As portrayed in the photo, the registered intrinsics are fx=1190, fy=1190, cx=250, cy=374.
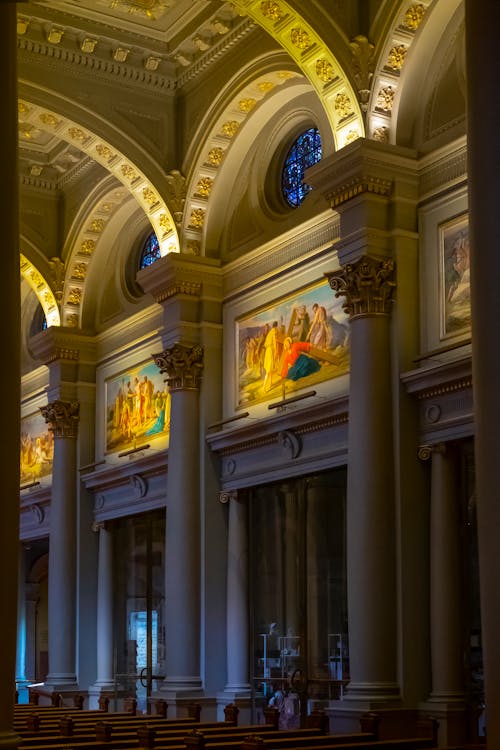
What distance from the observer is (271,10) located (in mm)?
15812

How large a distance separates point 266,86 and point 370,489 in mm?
7169

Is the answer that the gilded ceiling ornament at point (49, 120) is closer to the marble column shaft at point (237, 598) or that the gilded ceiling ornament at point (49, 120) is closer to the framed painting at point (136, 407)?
the framed painting at point (136, 407)

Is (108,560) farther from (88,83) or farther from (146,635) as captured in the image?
(88,83)

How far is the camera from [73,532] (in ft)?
76.8

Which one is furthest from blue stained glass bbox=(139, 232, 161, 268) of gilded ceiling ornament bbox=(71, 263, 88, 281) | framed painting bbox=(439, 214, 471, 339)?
framed painting bbox=(439, 214, 471, 339)

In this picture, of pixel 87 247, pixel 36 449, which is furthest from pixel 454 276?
pixel 36 449

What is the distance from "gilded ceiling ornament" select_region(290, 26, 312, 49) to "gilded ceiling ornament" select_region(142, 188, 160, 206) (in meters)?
4.76

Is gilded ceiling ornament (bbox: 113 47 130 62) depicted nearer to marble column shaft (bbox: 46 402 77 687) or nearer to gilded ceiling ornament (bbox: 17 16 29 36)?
gilded ceiling ornament (bbox: 17 16 29 36)

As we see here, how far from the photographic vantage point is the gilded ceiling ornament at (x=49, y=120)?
20.1m

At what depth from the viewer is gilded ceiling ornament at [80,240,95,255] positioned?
23672mm

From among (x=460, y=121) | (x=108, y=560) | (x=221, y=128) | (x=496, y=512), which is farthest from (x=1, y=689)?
(x=108, y=560)

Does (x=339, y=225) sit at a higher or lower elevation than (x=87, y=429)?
higher

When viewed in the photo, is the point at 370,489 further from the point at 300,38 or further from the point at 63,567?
the point at 63,567

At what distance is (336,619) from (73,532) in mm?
8453
